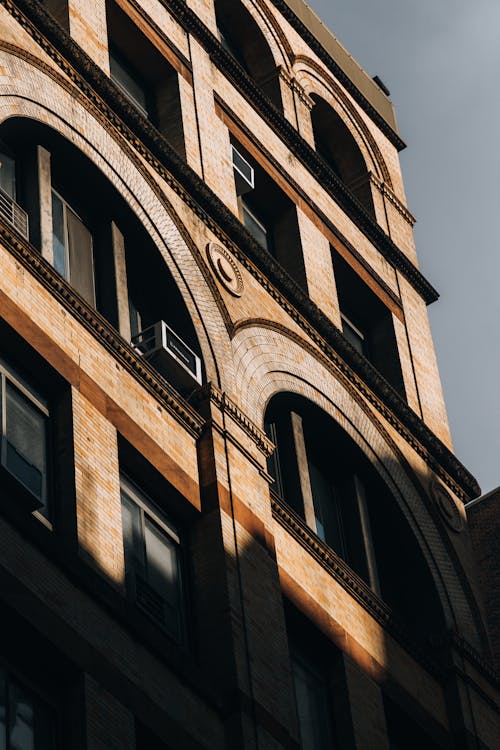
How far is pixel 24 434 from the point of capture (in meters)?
22.8

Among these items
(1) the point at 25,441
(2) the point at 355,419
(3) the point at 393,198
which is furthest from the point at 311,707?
(3) the point at 393,198

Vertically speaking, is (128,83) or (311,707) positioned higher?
(128,83)

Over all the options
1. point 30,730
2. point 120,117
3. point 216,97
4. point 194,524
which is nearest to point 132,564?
point 194,524

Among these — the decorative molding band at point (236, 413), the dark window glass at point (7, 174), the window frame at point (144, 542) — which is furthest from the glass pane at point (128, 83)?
Result: the window frame at point (144, 542)

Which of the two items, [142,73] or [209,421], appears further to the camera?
[142,73]

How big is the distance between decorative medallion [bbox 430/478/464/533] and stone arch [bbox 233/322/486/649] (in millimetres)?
302

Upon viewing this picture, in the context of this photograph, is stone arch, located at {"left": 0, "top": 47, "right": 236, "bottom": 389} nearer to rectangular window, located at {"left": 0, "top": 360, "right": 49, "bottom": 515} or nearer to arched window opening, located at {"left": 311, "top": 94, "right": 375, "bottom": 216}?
rectangular window, located at {"left": 0, "top": 360, "right": 49, "bottom": 515}

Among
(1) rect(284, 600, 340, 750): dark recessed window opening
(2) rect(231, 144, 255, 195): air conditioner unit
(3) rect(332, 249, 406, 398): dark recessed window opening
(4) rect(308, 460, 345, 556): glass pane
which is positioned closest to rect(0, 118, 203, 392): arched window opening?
(1) rect(284, 600, 340, 750): dark recessed window opening

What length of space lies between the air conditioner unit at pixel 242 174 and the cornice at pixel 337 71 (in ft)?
22.1

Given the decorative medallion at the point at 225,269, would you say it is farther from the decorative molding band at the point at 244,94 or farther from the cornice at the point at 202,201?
the decorative molding band at the point at 244,94

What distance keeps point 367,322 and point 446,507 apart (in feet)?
14.9

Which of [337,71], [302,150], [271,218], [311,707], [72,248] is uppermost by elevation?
[337,71]

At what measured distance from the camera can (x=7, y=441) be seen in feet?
73.7

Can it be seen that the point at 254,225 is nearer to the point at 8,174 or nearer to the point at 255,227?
the point at 255,227
